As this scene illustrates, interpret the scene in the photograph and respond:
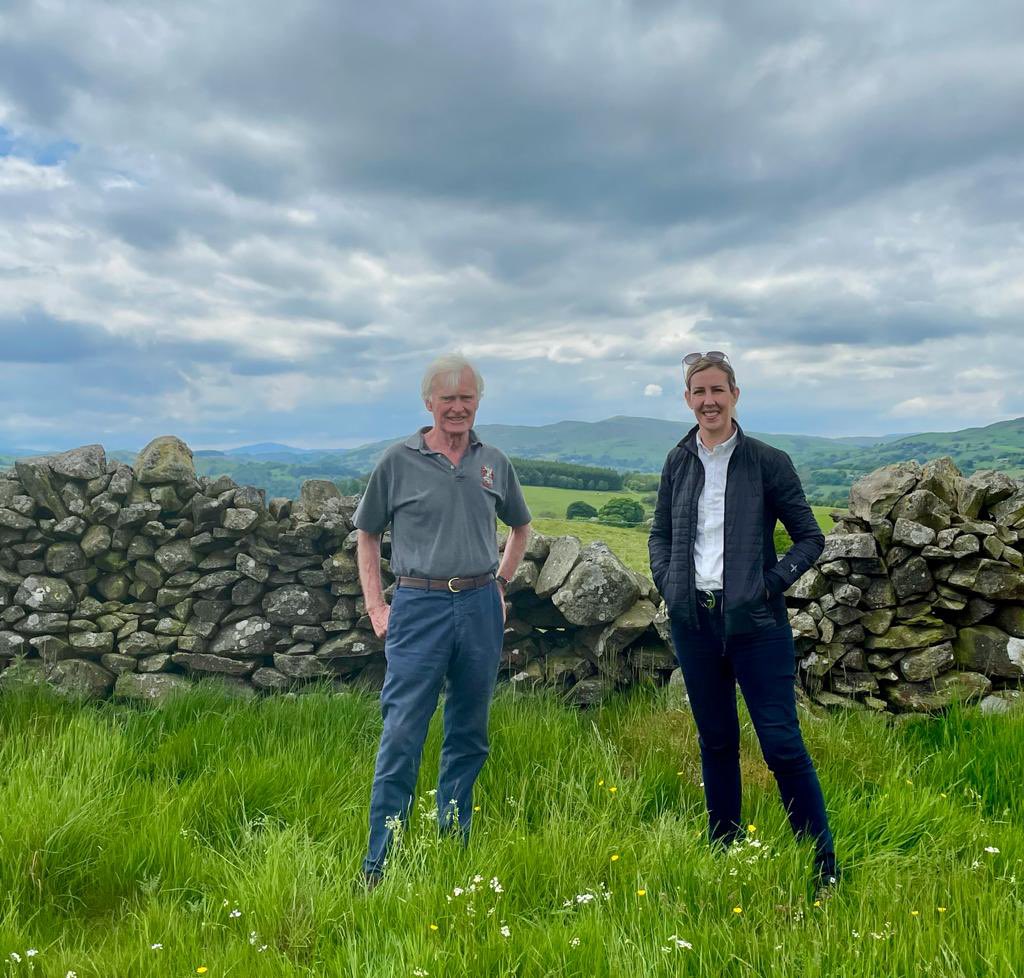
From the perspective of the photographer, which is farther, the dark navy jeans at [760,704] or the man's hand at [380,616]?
the man's hand at [380,616]

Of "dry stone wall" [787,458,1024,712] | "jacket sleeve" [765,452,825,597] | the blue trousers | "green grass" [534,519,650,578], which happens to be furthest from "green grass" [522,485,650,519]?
"jacket sleeve" [765,452,825,597]

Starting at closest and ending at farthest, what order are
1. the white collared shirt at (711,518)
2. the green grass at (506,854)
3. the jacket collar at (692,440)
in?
the green grass at (506,854) < the white collared shirt at (711,518) < the jacket collar at (692,440)

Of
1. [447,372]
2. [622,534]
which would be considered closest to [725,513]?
[447,372]

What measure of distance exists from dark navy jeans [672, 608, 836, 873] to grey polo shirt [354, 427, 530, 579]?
1.22m

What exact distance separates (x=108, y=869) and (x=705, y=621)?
3.55m

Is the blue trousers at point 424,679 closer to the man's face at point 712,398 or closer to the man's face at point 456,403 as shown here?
the man's face at point 456,403

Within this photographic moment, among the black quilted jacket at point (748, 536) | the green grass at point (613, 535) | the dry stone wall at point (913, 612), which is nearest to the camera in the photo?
the black quilted jacket at point (748, 536)

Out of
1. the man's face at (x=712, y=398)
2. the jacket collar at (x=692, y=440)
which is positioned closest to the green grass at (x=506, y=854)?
the jacket collar at (x=692, y=440)

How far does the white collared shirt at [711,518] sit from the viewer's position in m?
4.21

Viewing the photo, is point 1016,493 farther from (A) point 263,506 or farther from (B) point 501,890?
(A) point 263,506

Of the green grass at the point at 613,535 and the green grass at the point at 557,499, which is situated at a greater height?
the green grass at the point at 557,499

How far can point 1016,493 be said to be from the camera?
7367 millimetres

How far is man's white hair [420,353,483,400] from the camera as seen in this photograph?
4.38 meters

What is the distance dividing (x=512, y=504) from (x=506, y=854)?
1993mm
